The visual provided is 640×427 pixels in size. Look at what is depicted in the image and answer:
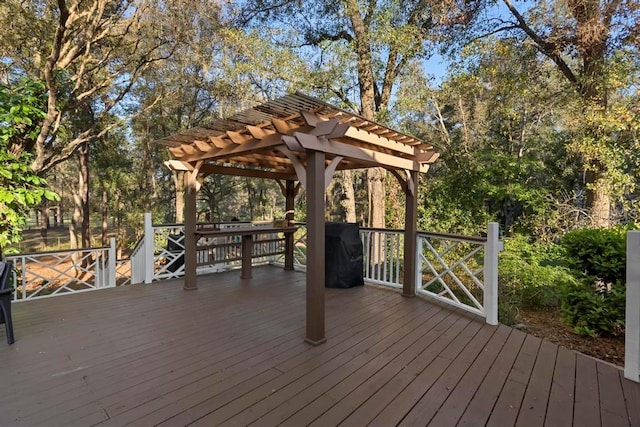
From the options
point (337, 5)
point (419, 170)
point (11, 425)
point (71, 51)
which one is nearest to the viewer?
point (11, 425)

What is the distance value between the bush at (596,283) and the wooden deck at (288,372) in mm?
772

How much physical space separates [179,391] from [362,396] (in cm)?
121

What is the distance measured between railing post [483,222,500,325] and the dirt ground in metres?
0.73

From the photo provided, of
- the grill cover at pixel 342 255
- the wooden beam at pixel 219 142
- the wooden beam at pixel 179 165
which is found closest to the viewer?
the wooden beam at pixel 219 142

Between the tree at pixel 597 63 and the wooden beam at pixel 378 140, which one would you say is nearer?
the wooden beam at pixel 378 140

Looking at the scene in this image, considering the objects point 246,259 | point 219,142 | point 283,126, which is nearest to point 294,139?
point 283,126

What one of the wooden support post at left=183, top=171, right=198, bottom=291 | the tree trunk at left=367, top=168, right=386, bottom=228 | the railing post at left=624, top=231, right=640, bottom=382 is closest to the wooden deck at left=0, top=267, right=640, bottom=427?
the railing post at left=624, top=231, right=640, bottom=382

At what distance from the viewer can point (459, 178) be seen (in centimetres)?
953

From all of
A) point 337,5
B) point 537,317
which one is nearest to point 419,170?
point 537,317

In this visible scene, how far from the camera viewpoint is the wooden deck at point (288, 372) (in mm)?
1819

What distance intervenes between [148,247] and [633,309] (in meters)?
5.62

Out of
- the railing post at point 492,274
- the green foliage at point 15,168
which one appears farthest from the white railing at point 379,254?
the green foliage at point 15,168

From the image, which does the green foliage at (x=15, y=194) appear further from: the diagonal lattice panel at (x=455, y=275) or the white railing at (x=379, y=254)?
the diagonal lattice panel at (x=455, y=275)

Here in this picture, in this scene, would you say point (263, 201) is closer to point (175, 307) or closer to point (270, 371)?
point (175, 307)
